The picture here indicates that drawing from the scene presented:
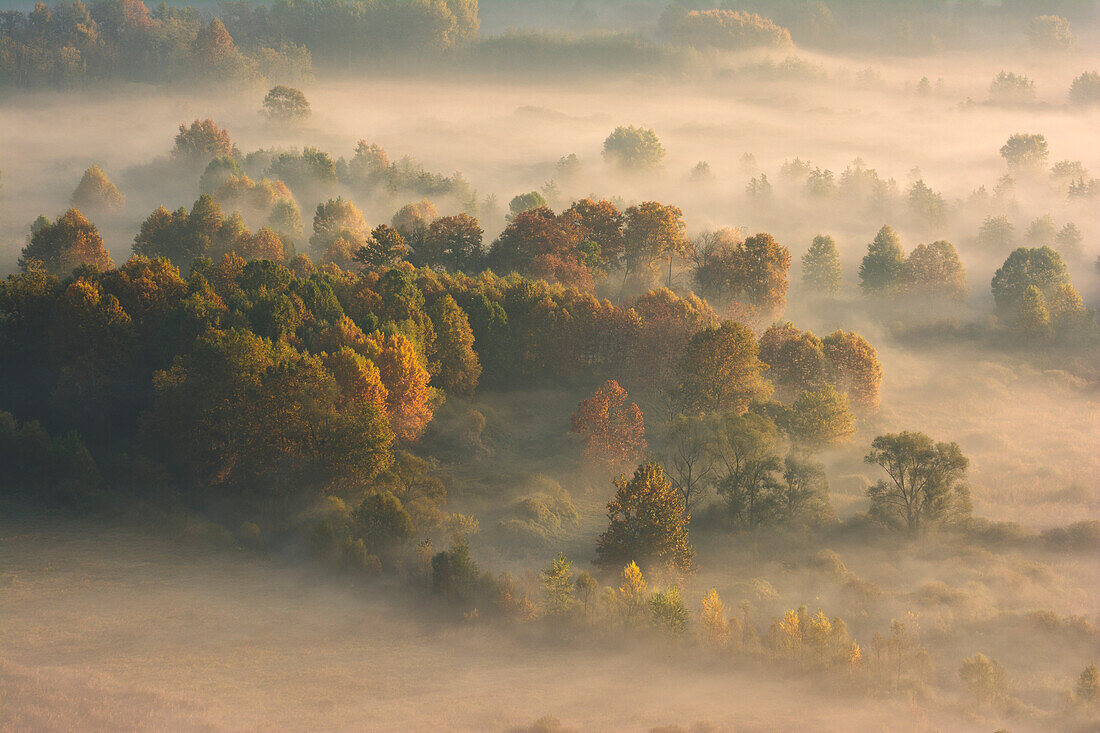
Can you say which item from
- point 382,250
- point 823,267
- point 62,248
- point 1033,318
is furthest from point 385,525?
point 1033,318

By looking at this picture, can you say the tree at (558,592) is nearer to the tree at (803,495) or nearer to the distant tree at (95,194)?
the tree at (803,495)

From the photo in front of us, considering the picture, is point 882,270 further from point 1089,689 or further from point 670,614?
point 670,614

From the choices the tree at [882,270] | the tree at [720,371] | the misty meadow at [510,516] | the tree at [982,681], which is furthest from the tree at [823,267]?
the tree at [982,681]

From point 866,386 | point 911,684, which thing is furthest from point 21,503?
point 866,386

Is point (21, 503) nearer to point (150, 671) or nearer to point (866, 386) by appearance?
point (150, 671)

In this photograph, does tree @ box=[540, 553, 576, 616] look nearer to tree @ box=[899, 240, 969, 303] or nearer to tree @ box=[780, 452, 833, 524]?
tree @ box=[780, 452, 833, 524]

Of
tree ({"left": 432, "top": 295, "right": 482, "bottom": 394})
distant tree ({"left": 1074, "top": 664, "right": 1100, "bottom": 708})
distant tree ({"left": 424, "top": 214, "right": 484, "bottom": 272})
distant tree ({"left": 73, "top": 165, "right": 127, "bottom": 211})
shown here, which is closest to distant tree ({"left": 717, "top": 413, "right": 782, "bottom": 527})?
distant tree ({"left": 1074, "top": 664, "right": 1100, "bottom": 708})
